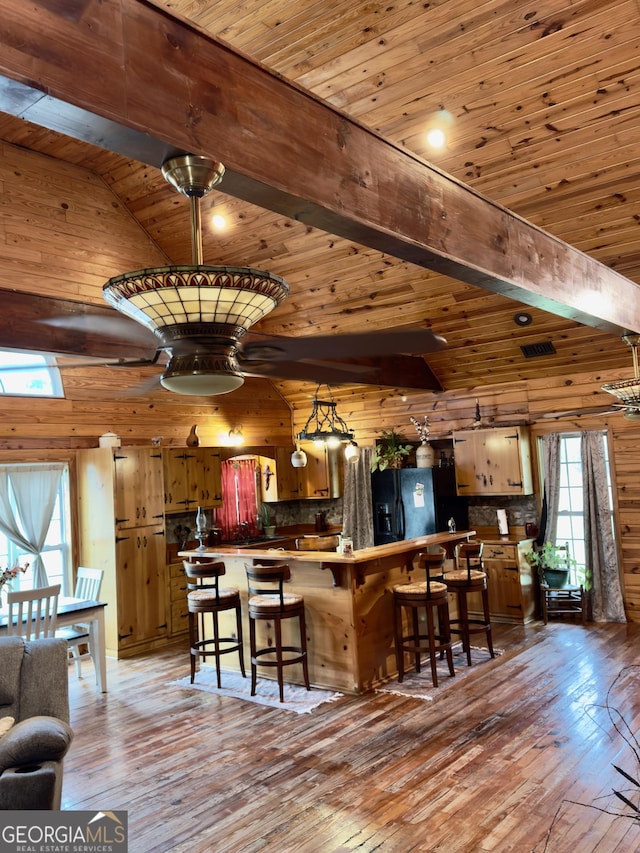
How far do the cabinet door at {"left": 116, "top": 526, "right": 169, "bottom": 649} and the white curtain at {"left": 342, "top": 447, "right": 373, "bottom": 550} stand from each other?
2718 mm

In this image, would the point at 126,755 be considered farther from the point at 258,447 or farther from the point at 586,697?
the point at 258,447

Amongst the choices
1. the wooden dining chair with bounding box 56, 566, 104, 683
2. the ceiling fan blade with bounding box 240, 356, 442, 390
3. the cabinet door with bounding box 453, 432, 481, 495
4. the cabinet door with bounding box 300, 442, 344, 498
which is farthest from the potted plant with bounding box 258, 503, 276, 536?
the wooden dining chair with bounding box 56, 566, 104, 683

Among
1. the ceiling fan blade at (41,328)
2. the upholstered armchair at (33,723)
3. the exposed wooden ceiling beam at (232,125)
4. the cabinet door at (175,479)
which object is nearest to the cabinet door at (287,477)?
the cabinet door at (175,479)

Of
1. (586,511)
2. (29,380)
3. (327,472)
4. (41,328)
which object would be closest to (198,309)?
(41,328)

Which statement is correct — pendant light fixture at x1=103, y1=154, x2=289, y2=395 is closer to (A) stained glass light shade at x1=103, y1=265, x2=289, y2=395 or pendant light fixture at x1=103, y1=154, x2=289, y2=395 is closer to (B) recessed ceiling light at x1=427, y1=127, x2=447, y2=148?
(A) stained glass light shade at x1=103, y1=265, x2=289, y2=395

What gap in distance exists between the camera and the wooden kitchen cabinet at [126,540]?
6.93m

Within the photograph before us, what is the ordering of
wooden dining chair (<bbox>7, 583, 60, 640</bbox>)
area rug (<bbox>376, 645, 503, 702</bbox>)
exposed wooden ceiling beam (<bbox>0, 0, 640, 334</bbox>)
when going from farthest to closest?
area rug (<bbox>376, 645, 503, 702</bbox>) → wooden dining chair (<bbox>7, 583, 60, 640</bbox>) → exposed wooden ceiling beam (<bbox>0, 0, 640, 334</bbox>)

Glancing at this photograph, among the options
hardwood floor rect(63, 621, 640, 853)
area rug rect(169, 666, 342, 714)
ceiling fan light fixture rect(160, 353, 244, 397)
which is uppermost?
ceiling fan light fixture rect(160, 353, 244, 397)

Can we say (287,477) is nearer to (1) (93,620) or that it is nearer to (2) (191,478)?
(2) (191,478)

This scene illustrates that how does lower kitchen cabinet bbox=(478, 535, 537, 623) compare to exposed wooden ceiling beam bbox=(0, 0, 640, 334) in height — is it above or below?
below

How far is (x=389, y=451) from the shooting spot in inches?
339

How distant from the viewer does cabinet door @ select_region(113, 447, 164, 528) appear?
6.97 meters

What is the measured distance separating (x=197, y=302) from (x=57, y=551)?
20.5 ft

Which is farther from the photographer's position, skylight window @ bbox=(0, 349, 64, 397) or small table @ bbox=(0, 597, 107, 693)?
skylight window @ bbox=(0, 349, 64, 397)
